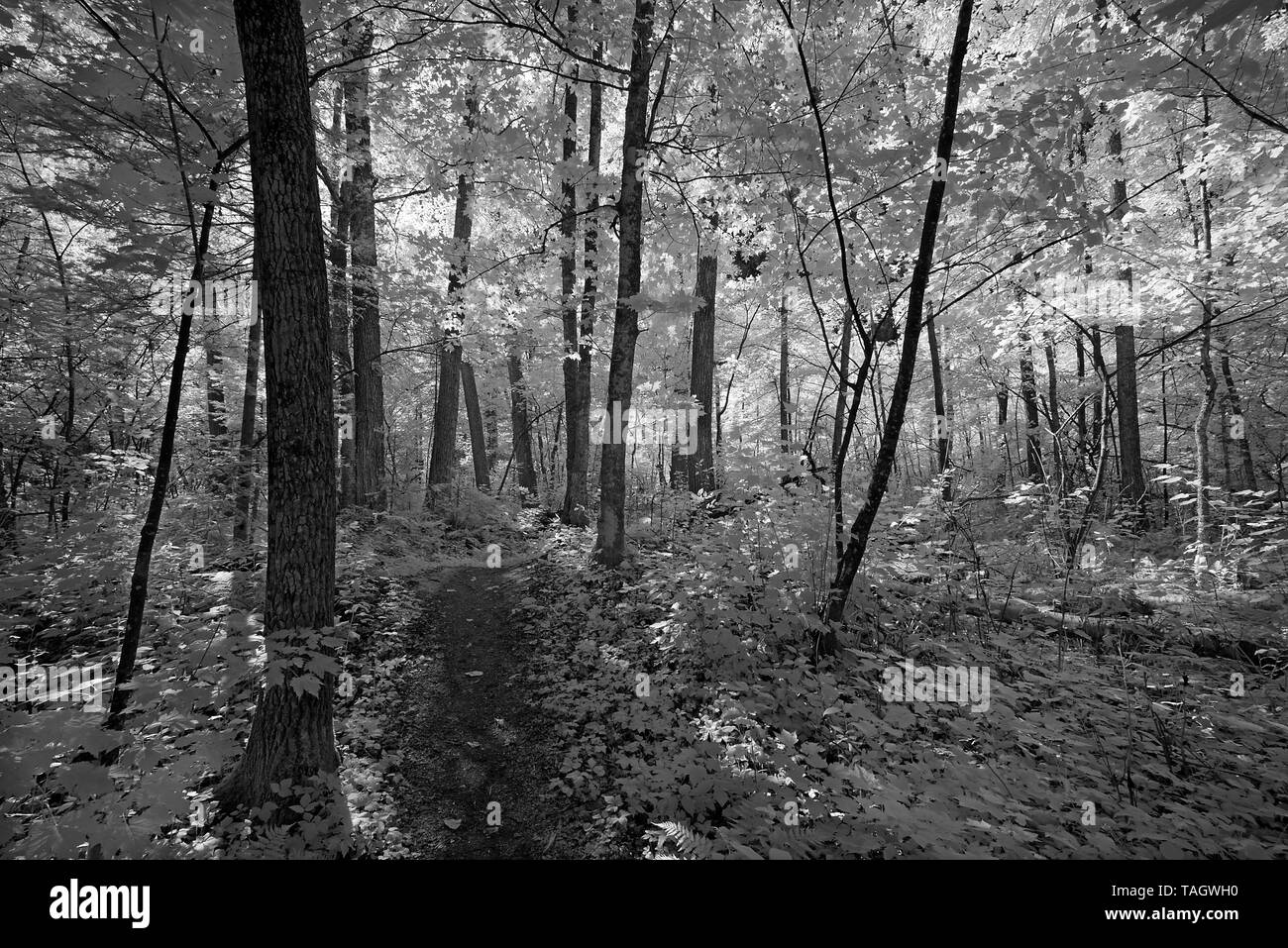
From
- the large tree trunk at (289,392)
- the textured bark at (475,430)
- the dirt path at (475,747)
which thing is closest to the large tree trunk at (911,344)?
the dirt path at (475,747)

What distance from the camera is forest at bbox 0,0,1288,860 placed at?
3150 mm

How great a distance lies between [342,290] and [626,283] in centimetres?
588

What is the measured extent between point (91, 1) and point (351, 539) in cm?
688

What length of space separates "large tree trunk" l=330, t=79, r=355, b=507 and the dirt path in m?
5.67

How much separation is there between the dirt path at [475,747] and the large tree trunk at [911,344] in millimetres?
2729

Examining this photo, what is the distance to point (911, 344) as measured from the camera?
432 centimetres

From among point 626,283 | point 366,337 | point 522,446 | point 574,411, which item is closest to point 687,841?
point 626,283

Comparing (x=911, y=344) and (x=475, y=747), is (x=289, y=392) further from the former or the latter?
(x=911, y=344)

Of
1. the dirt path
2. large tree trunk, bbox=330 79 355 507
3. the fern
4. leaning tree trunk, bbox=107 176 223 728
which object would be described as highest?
large tree trunk, bbox=330 79 355 507

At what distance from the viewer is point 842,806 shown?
291 centimetres

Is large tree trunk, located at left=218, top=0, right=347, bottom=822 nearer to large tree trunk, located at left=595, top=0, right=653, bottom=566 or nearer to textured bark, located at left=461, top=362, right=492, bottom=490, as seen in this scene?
large tree trunk, located at left=595, top=0, right=653, bottom=566

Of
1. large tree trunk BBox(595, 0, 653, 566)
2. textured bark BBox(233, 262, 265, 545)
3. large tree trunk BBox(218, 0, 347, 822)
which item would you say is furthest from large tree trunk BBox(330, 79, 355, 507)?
large tree trunk BBox(218, 0, 347, 822)
